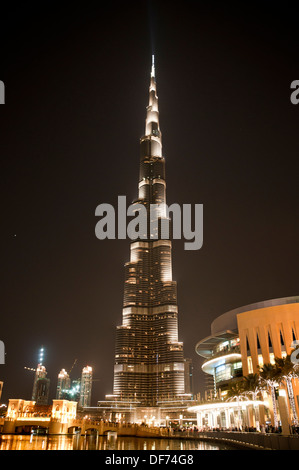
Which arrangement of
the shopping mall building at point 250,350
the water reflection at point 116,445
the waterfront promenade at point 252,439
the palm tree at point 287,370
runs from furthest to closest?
the shopping mall building at point 250,350
the water reflection at point 116,445
the palm tree at point 287,370
the waterfront promenade at point 252,439

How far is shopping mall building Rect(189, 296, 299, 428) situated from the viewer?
279ft

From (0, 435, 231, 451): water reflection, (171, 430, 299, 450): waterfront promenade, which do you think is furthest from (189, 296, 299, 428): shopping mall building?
(0, 435, 231, 451): water reflection

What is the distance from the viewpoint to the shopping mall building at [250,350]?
279ft

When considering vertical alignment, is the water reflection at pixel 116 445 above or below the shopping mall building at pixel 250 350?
below

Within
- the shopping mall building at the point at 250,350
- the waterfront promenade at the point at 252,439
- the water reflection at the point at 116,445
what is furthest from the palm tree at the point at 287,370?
the shopping mall building at the point at 250,350

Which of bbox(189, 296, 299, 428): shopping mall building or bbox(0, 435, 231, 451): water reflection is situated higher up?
bbox(189, 296, 299, 428): shopping mall building

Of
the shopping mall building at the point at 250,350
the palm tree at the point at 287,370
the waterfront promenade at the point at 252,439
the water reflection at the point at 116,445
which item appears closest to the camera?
the waterfront promenade at the point at 252,439

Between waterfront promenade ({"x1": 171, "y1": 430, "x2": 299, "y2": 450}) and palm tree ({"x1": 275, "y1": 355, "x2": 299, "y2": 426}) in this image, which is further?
palm tree ({"x1": 275, "y1": 355, "x2": 299, "y2": 426})

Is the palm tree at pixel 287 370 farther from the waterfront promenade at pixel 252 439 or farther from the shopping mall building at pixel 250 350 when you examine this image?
the shopping mall building at pixel 250 350

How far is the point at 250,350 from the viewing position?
91625mm

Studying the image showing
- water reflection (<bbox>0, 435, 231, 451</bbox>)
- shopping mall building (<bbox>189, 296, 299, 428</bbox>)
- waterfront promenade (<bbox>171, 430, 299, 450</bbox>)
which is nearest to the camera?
waterfront promenade (<bbox>171, 430, 299, 450</bbox>)

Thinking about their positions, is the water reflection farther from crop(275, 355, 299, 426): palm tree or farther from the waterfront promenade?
crop(275, 355, 299, 426): palm tree

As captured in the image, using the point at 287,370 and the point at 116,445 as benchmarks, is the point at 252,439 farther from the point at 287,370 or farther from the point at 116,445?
the point at 116,445

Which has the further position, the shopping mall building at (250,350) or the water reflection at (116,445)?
the shopping mall building at (250,350)
